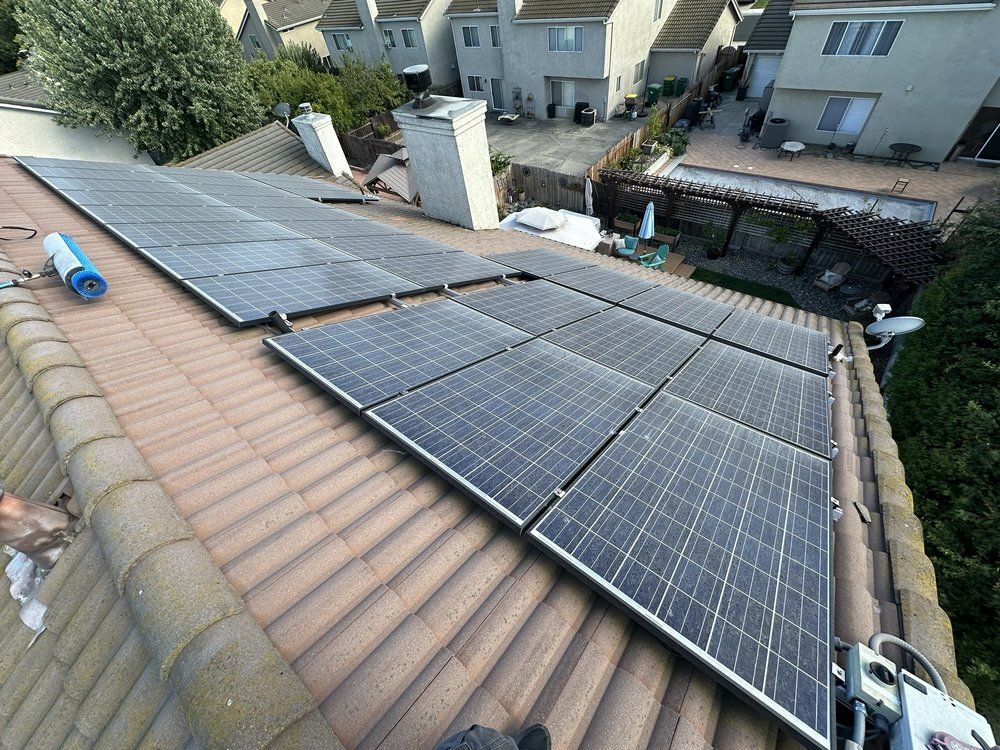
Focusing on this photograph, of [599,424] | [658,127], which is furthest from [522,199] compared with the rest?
[599,424]

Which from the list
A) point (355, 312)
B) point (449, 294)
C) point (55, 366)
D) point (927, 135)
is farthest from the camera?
point (927, 135)

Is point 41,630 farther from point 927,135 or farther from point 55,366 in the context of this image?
point 927,135

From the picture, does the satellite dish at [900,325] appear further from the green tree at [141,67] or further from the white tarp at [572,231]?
the green tree at [141,67]

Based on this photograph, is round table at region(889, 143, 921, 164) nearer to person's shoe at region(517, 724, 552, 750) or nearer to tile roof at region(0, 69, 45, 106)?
person's shoe at region(517, 724, 552, 750)

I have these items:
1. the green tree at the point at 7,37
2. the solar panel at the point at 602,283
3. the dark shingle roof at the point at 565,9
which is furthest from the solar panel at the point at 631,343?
the green tree at the point at 7,37

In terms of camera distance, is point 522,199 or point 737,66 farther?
point 737,66

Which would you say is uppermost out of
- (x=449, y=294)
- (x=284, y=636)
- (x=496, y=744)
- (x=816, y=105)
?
(x=496, y=744)

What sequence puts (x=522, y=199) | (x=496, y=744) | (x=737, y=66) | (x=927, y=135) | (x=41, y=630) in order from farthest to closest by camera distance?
(x=737, y=66)
(x=522, y=199)
(x=927, y=135)
(x=41, y=630)
(x=496, y=744)

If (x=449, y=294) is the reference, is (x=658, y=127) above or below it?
below

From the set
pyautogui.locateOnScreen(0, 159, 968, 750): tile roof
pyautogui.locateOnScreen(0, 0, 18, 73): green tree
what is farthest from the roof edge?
pyautogui.locateOnScreen(0, 0, 18, 73): green tree
